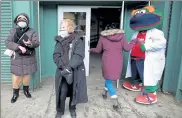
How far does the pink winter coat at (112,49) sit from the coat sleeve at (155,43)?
0.36 m

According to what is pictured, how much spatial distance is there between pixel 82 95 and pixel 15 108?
132cm

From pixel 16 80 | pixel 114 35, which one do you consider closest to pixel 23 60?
pixel 16 80

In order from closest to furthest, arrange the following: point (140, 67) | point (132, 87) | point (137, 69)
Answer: point (140, 67) < point (137, 69) < point (132, 87)

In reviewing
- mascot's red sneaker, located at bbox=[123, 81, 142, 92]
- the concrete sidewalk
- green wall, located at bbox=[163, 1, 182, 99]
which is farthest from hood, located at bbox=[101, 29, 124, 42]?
mascot's red sneaker, located at bbox=[123, 81, 142, 92]

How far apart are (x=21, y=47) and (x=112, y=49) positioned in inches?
61.4

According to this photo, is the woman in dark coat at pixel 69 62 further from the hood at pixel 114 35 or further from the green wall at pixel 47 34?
the green wall at pixel 47 34

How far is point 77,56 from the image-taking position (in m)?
2.91

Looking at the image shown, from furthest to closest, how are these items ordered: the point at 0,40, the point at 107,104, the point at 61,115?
the point at 0,40 < the point at 107,104 < the point at 61,115

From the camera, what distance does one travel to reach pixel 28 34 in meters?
3.59

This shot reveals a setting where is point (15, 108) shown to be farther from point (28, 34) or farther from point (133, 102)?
point (133, 102)

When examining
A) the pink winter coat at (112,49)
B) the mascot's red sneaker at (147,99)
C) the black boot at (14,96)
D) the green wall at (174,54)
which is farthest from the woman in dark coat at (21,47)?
the green wall at (174,54)

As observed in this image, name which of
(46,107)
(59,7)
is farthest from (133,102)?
(59,7)

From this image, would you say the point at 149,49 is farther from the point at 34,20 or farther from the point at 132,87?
the point at 34,20

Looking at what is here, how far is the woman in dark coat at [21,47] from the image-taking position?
3.50 meters
